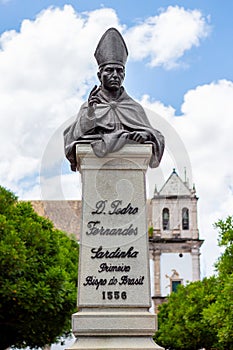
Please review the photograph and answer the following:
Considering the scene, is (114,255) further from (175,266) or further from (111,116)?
(175,266)

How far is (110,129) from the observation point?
866cm

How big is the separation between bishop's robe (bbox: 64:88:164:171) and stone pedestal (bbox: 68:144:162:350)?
156mm

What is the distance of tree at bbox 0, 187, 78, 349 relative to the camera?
66.1 feet

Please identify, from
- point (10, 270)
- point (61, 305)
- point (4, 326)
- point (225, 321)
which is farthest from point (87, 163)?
point (4, 326)

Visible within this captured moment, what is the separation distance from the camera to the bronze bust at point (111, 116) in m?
8.48

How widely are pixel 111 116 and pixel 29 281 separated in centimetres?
1340

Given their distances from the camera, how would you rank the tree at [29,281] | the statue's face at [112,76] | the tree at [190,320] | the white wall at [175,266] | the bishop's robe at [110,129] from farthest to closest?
the white wall at [175,266] → the tree at [190,320] → the tree at [29,281] → the statue's face at [112,76] → the bishop's robe at [110,129]

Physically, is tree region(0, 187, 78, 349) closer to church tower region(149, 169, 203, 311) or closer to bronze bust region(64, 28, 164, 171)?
bronze bust region(64, 28, 164, 171)

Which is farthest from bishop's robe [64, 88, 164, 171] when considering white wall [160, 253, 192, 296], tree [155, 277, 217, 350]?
white wall [160, 253, 192, 296]

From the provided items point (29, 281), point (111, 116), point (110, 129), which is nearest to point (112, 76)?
point (111, 116)

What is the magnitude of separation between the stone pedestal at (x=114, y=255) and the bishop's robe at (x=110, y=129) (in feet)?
0.51

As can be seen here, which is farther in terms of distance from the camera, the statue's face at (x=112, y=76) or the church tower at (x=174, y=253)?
the church tower at (x=174, y=253)

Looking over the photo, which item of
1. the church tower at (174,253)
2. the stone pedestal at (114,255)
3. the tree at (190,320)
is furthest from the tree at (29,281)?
the church tower at (174,253)

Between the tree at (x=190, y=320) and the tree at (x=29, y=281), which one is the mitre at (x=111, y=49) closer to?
the tree at (x=29, y=281)
